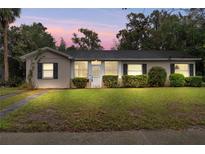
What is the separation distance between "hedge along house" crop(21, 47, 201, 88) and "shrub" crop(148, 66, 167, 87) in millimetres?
1146

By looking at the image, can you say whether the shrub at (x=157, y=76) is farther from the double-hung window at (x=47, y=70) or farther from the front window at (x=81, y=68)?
the double-hung window at (x=47, y=70)

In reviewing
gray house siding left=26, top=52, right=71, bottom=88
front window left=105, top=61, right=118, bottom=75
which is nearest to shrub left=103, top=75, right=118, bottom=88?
front window left=105, top=61, right=118, bottom=75

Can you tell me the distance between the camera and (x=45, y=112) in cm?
988

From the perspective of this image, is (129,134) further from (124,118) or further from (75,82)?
(75,82)

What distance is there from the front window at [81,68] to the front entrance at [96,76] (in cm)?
63

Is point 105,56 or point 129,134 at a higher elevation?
point 105,56

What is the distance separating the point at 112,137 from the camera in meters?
7.00

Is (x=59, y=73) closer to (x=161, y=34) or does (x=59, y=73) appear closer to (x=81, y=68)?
(x=81, y=68)

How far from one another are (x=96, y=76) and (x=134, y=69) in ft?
10.3

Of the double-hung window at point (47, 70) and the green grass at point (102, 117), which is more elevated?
the double-hung window at point (47, 70)

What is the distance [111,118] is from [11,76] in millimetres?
21704

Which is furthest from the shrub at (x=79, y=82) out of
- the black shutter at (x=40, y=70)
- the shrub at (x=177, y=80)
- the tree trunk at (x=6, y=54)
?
the tree trunk at (x=6, y=54)

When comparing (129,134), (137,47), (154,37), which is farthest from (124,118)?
(137,47)

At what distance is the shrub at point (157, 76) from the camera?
22969mm
